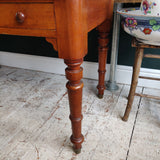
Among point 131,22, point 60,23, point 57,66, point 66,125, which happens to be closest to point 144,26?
point 131,22

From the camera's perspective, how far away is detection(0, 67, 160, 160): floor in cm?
90

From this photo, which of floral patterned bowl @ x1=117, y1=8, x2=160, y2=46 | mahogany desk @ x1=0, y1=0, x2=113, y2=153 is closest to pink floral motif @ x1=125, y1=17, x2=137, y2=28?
floral patterned bowl @ x1=117, y1=8, x2=160, y2=46

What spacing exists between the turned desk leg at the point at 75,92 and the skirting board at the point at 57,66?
81cm

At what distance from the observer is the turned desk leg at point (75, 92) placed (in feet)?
2.27

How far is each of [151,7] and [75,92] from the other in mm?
493

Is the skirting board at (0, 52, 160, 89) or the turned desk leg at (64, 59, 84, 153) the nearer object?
the turned desk leg at (64, 59, 84, 153)

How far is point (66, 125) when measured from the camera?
3.55ft

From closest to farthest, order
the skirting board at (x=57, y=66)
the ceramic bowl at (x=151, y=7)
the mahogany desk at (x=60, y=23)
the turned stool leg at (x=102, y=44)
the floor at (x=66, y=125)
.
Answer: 1. the mahogany desk at (x=60, y=23)
2. the ceramic bowl at (x=151, y=7)
3. the floor at (x=66, y=125)
4. the turned stool leg at (x=102, y=44)
5. the skirting board at (x=57, y=66)

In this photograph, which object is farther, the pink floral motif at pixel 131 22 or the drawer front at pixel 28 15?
the pink floral motif at pixel 131 22

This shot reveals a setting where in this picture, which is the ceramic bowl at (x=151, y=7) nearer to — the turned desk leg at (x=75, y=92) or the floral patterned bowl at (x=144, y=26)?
the floral patterned bowl at (x=144, y=26)

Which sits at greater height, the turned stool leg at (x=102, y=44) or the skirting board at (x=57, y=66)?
the turned stool leg at (x=102, y=44)

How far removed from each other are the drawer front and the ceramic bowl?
0.43 metres

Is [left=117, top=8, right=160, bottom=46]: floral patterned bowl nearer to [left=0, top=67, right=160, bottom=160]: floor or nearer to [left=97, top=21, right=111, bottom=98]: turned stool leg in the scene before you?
[left=97, top=21, right=111, bottom=98]: turned stool leg

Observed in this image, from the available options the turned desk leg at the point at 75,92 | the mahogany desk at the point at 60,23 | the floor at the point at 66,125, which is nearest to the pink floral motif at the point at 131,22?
the mahogany desk at the point at 60,23
